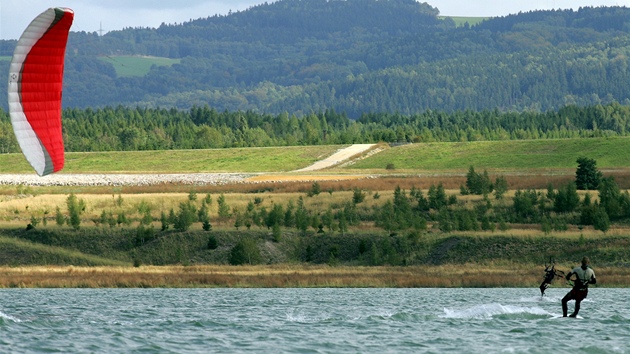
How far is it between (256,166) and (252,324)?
105 meters

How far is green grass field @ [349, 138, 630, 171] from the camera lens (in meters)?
132

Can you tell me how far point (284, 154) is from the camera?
511 ft

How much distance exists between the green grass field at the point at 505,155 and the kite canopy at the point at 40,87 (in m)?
100

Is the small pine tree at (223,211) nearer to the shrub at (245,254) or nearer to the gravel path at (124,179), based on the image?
the shrub at (245,254)

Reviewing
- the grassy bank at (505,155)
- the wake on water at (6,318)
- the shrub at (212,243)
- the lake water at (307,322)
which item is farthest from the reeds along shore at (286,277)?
the grassy bank at (505,155)

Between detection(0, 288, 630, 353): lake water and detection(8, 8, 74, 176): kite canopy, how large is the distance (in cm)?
538

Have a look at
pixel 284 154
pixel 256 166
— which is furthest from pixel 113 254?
pixel 284 154

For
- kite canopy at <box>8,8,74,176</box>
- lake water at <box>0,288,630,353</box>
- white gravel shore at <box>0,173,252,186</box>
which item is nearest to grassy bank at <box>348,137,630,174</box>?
white gravel shore at <box>0,173,252,186</box>

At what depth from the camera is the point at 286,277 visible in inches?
2195

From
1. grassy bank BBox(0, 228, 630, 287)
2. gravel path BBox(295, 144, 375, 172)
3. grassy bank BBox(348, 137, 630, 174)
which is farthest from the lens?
gravel path BBox(295, 144, 375, 172)

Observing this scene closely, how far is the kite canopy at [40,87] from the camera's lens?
93.0ft

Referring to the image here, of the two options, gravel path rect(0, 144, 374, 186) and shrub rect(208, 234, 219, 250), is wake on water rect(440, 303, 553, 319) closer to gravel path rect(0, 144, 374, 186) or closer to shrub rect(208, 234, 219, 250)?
shrub rect(208, 234, 219, 250)

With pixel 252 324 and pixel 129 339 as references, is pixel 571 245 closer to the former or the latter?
pixel 252 324

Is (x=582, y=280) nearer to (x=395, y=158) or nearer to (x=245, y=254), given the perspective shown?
(x=245, y=254)
